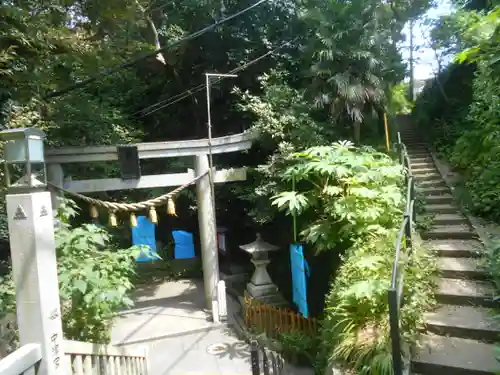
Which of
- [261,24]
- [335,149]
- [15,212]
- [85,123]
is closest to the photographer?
[15,212]

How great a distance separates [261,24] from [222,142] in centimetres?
426

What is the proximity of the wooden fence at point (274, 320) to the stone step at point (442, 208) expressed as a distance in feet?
9.89

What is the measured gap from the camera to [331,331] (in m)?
4.19

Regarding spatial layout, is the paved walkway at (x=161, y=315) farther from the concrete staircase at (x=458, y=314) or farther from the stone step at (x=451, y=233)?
the concrete staircase at (x=458, y=314)

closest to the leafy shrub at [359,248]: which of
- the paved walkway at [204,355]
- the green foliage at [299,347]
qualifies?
the green foliage at [299,347]

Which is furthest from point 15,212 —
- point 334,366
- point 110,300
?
point 334,366

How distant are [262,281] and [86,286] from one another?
17.3ft

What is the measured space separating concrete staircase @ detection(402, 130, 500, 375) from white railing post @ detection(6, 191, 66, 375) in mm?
3128

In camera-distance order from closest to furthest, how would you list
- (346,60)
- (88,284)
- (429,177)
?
(88,284) → (346,60) → (429,177)

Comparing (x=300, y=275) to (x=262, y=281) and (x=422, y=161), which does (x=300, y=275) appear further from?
(x=422, y=161)

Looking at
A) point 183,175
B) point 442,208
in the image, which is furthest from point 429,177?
point 183,175

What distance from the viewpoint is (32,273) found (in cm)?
278

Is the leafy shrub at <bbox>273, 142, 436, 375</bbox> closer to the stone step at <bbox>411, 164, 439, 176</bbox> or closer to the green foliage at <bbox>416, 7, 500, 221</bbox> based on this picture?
the green foliage at <bbox>416, 7, 500, 221</bbox>

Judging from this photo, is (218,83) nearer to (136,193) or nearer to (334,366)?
(136,193)
